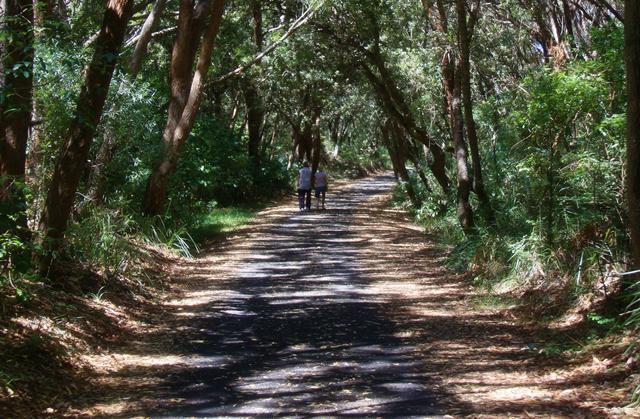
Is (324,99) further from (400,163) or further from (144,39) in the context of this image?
(144,39)

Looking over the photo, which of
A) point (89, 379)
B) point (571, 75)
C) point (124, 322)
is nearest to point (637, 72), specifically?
→ point (571, 75)

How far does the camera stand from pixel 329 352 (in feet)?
26.5

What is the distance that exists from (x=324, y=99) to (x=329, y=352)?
81.2 feet

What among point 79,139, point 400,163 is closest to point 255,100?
point 400,163

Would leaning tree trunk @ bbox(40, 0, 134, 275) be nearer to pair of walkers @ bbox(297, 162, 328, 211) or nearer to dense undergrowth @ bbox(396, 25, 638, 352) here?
dense undergrowth @ bbox(396, 25, 638, 352)

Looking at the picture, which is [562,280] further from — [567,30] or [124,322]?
[567,30]

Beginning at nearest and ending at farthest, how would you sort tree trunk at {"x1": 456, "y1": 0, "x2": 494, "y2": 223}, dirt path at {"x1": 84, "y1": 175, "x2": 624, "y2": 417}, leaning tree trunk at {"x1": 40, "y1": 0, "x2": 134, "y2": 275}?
dirt path at {"x1": 84, "y1": 175, "x2": 624, "y2": 417}
leaning tree trunk at {"x1": 40, "y1": 0, "x2": 134, "y2": 275}
tree trunk at {"x1": 456, "y1": 0, "x2": 494, "y2": 223}

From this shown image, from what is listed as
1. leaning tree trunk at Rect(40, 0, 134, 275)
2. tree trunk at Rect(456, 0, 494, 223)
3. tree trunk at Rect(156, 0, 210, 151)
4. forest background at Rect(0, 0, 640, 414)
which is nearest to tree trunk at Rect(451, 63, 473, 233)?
forest background at Rect(0, 0, 640, 414)

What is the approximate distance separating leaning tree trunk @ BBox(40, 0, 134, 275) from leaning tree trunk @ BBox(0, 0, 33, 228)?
0.54 metres

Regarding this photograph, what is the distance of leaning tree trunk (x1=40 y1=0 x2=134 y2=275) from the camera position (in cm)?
880

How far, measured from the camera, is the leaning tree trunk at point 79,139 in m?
8.80

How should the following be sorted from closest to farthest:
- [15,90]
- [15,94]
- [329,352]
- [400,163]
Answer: [15,94] → [15,90] → [329,352] → [400,163]

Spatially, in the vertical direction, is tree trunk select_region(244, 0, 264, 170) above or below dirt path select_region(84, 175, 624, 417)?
above

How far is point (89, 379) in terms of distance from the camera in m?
7.16
